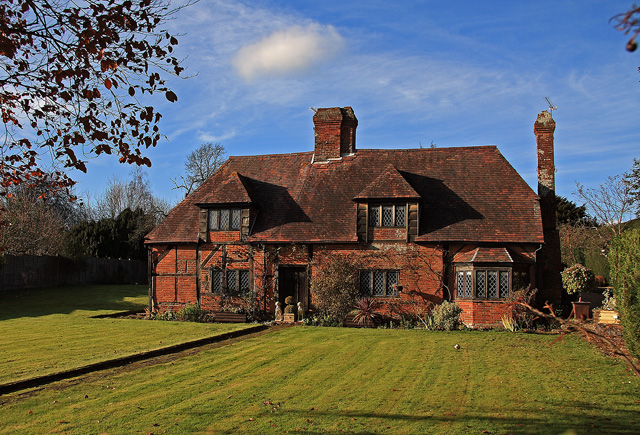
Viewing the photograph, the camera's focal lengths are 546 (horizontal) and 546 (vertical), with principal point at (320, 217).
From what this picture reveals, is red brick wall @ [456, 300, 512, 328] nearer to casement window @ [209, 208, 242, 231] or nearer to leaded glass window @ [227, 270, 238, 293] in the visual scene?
leaded glass window @ [227, 270, 238, 293]

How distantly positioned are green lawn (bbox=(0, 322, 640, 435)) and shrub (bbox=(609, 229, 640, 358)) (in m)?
1.26

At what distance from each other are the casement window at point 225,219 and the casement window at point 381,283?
6.00 meters

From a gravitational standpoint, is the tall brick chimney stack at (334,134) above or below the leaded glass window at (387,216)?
above

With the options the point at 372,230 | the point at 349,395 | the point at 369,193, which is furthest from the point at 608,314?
the point at 349,395

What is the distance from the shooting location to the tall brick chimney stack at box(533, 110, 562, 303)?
22.0 meters

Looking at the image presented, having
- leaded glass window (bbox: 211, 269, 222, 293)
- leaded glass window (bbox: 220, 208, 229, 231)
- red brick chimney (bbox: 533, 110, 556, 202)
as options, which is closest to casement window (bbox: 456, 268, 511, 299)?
red brick chimney (bbox: 533, 110, 556, 202)

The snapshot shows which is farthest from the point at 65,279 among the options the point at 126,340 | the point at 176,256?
the point at 126,340

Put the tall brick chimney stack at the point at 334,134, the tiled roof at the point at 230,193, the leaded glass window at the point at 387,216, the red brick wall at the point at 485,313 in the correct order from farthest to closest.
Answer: the tall brick chimney stack at the point at 334,134, the tiled roof at the point at 230,193, the leaded glass window at the point at 387,216, the red brick wall at the point at 485,313

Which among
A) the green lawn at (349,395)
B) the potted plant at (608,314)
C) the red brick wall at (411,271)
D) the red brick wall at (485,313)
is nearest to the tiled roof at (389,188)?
the red brick wall at (411,271)

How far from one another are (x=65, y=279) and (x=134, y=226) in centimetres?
968

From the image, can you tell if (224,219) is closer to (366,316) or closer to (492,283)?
(366,316)

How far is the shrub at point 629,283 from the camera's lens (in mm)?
8617

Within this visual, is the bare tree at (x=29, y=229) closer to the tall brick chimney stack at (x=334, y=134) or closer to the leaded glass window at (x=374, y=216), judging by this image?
the tall brick chimney stack at (x=334, y=134)

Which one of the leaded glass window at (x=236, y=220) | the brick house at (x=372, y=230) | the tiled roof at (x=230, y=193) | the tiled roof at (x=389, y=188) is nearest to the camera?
the brick house at (x=372, y=230)
